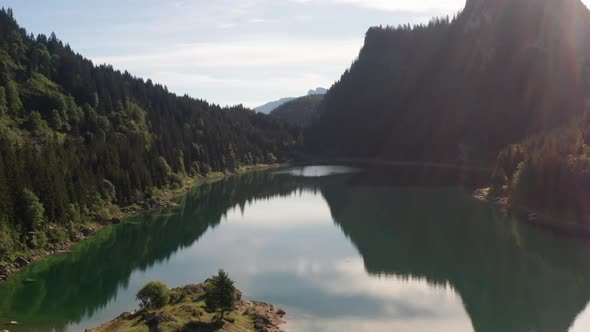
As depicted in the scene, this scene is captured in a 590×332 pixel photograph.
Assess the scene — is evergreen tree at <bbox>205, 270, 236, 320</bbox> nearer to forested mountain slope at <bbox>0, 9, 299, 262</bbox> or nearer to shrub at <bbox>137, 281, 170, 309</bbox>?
shrub at <bbox>137, 281, 170, 309</bbox>

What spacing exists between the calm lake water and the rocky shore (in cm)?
314

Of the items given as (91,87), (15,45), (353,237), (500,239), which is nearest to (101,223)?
(353,237)

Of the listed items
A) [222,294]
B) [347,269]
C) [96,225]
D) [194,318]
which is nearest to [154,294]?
[194,318]

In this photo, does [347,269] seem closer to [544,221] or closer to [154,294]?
[154,294]

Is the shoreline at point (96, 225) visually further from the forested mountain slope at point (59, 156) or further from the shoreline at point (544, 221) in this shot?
the shoreline at point (544, 221)

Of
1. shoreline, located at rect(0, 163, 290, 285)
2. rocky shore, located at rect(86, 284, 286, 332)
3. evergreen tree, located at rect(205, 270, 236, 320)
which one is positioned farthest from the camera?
shoreline, located at rect(0, 163, 290, 285)

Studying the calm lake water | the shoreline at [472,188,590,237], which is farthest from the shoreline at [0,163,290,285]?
the shoreline at [472,188,590,237]

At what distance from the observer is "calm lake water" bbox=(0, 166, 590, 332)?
2243 inches

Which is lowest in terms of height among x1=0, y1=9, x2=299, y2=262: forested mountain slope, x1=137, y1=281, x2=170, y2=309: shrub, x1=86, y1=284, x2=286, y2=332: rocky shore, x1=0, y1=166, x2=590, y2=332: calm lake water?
x1=0, y1=166, x2=590, y2=332: calm lake water

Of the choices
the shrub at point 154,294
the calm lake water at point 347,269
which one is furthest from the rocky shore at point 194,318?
the calm lake water at point 347,269

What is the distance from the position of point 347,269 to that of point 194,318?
34.2 meters

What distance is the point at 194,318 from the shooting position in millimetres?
47625

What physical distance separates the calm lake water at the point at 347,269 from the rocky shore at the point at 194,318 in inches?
124

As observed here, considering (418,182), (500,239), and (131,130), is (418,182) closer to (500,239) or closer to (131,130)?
(500,239)
